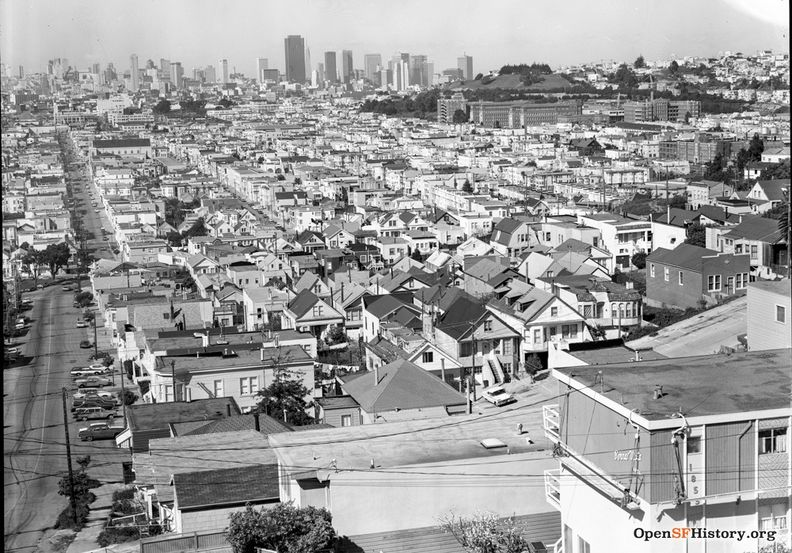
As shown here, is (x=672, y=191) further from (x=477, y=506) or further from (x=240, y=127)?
(x=240, y=127)

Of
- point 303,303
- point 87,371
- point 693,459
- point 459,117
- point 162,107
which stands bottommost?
point 87,371

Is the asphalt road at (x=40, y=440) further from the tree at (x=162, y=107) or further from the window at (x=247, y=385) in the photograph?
the tree at (x=162, y=107)

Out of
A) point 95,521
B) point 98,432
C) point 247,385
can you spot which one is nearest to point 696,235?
point 247,385

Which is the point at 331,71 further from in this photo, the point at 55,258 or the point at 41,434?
the point at 41,434

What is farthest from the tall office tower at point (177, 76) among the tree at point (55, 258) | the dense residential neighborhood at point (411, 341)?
the tree at point (55, 258)

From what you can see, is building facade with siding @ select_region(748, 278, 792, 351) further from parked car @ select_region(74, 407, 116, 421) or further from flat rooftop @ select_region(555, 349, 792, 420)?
parked car @ select_region(74, 407, 116, 421)

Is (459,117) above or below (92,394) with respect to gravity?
above
